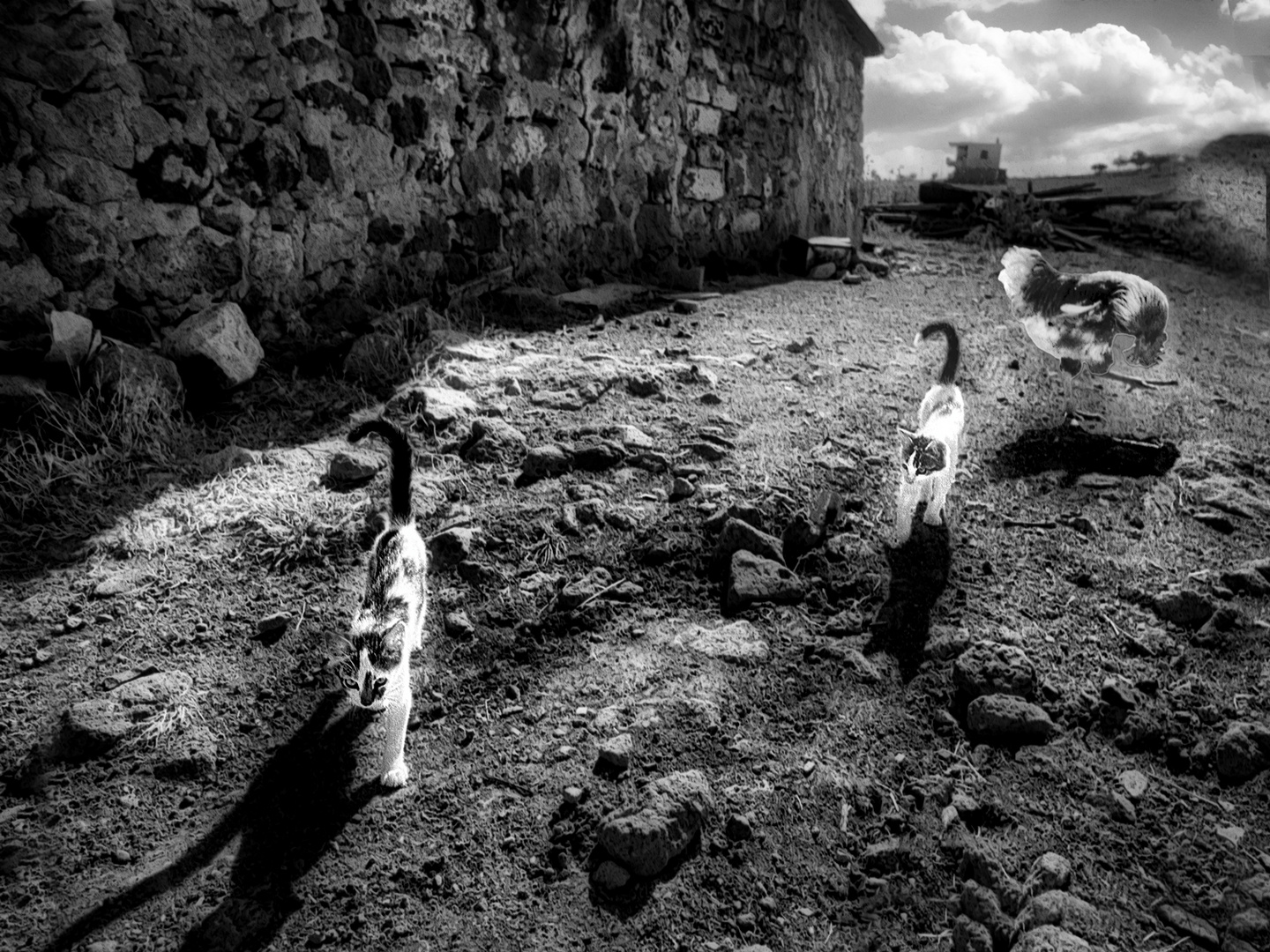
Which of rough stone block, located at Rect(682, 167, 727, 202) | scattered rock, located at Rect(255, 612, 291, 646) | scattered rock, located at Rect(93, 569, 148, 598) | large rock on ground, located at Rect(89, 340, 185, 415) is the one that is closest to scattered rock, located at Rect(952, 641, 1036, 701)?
scattered rock, located at Rect(255, 612, 291, 646)

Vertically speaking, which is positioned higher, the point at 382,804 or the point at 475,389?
the point at 475,389

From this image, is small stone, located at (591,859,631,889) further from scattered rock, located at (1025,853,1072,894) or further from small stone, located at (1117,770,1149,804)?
small stone, located at (1117,770,1149,804)

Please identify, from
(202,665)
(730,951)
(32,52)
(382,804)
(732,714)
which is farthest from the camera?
(32,52)

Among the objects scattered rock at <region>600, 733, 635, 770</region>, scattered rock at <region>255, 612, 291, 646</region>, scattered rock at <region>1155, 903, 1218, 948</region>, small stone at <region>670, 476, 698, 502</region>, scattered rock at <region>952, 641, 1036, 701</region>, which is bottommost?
scattered rock at <region>1155, 903, 1218, 948</region>

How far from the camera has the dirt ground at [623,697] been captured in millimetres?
2090

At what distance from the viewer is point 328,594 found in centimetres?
323

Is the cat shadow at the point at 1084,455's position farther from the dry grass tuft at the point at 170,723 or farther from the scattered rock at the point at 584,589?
the dry grass tuft at the point at 170,723

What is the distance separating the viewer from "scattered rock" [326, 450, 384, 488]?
12.5ft

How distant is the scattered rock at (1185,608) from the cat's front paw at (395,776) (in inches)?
105

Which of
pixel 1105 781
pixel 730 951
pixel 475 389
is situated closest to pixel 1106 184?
pixel 475 389

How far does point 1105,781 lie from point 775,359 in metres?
3.44

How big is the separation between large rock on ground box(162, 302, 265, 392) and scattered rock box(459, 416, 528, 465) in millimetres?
1365

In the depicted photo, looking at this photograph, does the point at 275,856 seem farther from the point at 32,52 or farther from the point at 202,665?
the point at 32,52

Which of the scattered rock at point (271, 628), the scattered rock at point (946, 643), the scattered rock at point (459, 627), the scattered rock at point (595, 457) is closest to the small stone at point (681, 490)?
the scattered rock at point (595, 457)
